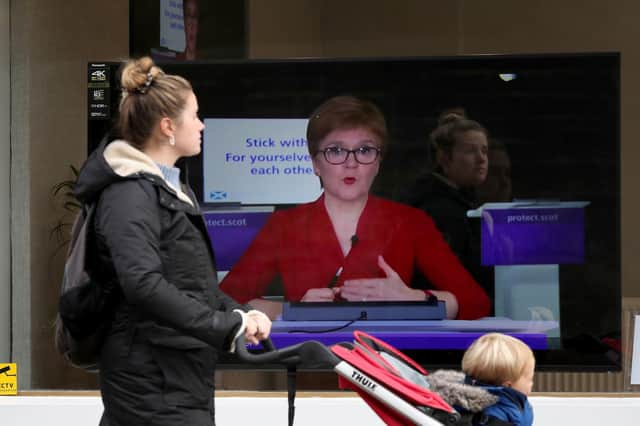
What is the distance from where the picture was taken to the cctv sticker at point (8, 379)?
6578 mm

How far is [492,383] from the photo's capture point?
4.17m

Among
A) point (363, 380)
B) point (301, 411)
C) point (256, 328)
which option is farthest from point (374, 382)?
point (301, 411)

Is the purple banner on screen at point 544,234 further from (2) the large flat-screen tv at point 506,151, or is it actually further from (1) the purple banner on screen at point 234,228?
(1) the purple banner on screen at point 234,228

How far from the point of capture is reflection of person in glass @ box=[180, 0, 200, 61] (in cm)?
654

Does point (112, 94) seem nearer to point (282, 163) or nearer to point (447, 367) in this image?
point (282, 163)

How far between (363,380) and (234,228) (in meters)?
2.83

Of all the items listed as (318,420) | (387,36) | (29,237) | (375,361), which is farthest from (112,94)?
(375,361)

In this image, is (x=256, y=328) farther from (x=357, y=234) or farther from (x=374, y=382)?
(x=357, y=234)

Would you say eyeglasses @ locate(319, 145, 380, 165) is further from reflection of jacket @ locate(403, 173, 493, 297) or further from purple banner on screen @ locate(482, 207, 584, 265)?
purple banner on screen @ locate(482, 207, 584, 265)

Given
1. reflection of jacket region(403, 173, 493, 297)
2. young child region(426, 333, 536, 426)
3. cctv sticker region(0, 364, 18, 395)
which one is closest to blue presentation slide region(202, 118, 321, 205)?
reflection of jacket region(403, 173, 493, 297)

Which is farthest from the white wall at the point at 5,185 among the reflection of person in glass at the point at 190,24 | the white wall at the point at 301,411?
the reflection of person in glass at the point at 190,24

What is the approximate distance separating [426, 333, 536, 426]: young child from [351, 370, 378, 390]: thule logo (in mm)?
441

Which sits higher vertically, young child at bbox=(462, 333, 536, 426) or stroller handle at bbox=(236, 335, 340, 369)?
Result: stroller handle at bbox=(236, 335, 340, 369)

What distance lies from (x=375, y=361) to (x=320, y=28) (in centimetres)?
300
